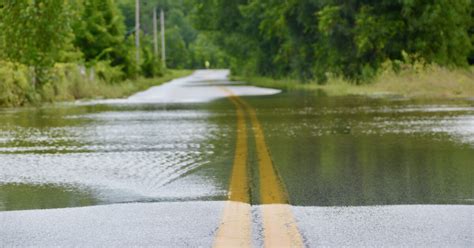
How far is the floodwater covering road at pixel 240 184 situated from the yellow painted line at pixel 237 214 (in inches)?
0.5

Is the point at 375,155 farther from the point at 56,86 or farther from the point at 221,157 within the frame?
the point at 56,86

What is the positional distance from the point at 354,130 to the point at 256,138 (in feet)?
6.51

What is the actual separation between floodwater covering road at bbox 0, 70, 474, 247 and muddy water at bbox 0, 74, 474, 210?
0.06 feet

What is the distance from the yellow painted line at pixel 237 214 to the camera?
5758 mm

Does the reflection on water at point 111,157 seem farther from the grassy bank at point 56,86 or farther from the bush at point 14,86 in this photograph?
the grassy bank at point 56,86

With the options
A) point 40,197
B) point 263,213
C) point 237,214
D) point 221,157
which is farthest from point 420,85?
point 237,214

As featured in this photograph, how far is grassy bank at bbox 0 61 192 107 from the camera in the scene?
84.2 feet

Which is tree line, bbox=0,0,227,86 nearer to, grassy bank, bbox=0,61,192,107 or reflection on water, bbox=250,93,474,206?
grassy bank, bbox=0,61,192,107

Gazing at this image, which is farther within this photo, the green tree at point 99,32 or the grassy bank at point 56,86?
the green tree at point 99,32

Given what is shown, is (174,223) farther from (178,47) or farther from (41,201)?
(178,47)

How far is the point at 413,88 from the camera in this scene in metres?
31.1

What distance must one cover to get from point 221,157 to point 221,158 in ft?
0.39

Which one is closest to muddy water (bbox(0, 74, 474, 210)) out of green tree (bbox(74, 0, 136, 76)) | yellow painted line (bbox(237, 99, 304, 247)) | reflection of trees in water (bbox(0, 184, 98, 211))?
reflection of trees in water (bbox(0, 184, 98, 211))

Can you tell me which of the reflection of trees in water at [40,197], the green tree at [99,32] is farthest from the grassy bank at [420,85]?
the reflection of trees in water at [40,197]
